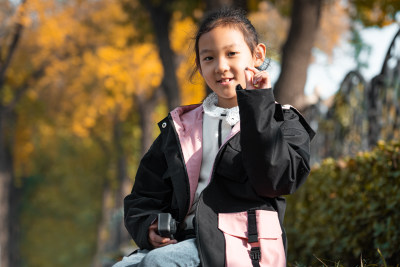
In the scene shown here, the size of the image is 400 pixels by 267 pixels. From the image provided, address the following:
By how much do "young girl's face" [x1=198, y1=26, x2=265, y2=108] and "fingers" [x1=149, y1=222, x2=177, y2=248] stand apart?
2.31 ft

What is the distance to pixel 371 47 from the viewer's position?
18531mm

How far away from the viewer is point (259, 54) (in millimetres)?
3111

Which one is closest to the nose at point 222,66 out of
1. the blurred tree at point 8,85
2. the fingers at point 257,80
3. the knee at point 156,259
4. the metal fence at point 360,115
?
the fingers at point 257,80

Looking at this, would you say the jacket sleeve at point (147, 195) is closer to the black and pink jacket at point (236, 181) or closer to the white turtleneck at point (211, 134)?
the black and pink jacket at point (236, 181)

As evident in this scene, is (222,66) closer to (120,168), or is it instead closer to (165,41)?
(165,41)

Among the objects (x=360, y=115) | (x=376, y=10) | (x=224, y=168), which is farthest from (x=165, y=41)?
(x=224, y=168)

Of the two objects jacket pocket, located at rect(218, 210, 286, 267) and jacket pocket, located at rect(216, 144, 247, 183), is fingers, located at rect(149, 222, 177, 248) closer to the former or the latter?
jacket pocket, located at rect(218, 210, 286, 267)

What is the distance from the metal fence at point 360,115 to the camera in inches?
218

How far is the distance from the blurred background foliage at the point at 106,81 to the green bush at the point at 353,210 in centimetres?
3

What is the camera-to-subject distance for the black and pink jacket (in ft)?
8.53

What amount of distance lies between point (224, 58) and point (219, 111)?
0.89ft

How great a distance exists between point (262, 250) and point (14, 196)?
87.1 feet

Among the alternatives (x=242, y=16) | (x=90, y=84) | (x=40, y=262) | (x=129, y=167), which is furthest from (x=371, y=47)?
(x=40, y=262)

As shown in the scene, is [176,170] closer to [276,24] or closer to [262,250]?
[262,250]
